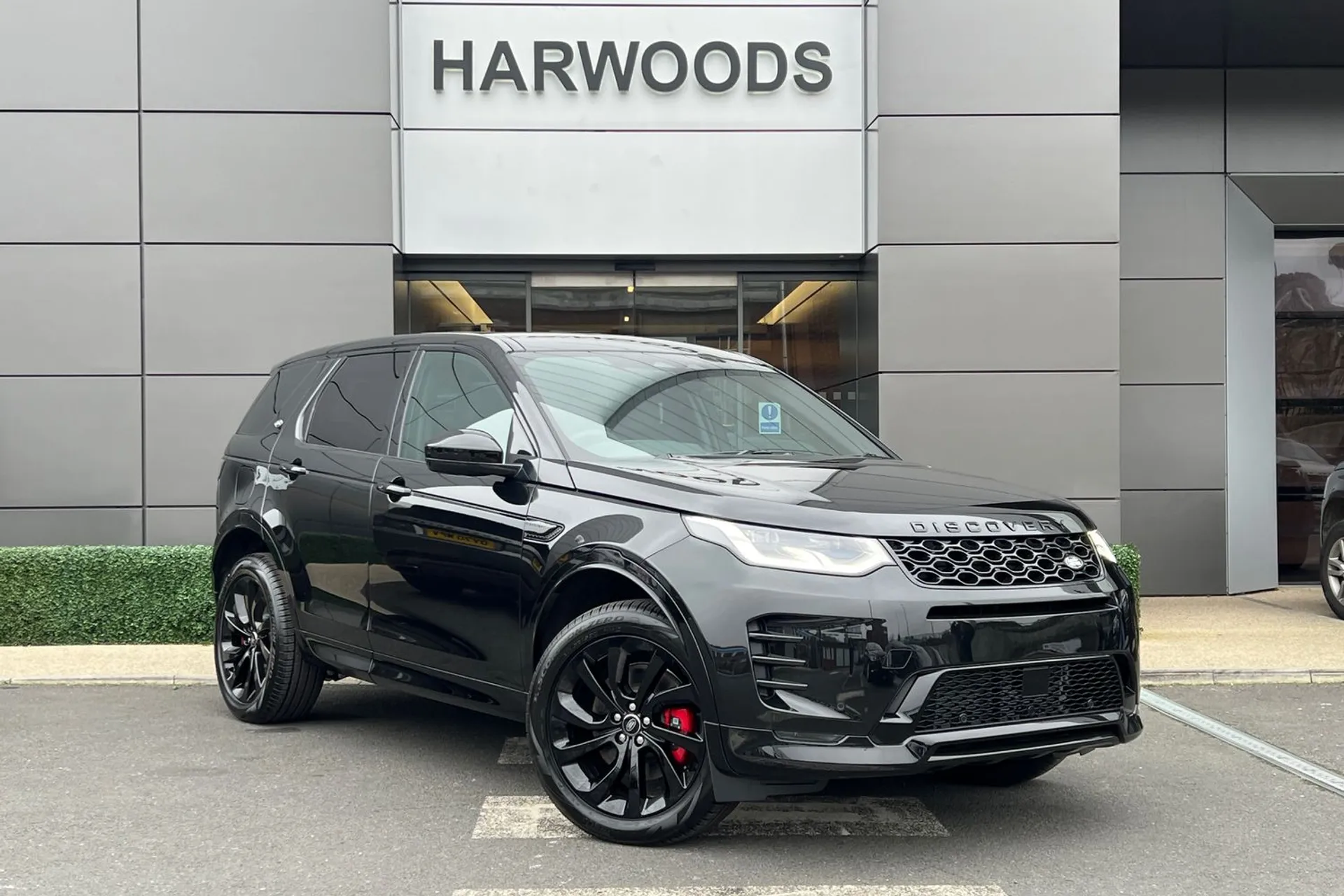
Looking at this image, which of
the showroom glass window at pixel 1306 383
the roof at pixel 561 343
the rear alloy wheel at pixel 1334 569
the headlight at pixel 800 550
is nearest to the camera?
the headlight at pixel 800 550

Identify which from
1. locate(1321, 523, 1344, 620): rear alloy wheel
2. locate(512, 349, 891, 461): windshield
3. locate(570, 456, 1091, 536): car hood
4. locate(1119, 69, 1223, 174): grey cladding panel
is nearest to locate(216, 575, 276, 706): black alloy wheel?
locate(512, 349, 891, 461): windshield

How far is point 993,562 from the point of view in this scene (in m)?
4.44

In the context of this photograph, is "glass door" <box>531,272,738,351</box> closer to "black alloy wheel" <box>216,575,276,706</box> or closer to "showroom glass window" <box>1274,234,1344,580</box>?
"black alloy wheel" <box>216,575,276,706</box>

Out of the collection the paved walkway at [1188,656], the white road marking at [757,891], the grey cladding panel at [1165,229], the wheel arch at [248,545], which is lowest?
the paved walkway at [1188,656]

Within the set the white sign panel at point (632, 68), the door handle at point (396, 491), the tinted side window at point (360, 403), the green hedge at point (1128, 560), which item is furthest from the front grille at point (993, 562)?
the white sign panel at point (632, 68)

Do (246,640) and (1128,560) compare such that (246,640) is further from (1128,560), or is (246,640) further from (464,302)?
(1128,560)

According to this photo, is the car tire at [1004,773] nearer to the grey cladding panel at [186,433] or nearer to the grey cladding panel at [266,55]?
the grey cladding panel at [186,433]

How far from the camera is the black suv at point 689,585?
13.9 feet

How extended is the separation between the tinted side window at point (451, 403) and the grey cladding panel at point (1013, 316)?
20.8 ft

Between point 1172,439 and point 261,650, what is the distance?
9639mm

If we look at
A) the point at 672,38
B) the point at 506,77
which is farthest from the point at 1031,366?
the point at 506,77

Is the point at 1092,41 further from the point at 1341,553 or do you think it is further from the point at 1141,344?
the point at 1341,553

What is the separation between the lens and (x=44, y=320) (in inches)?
453

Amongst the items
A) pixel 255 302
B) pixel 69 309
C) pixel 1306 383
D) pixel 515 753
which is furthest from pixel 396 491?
pixel 1306 383
